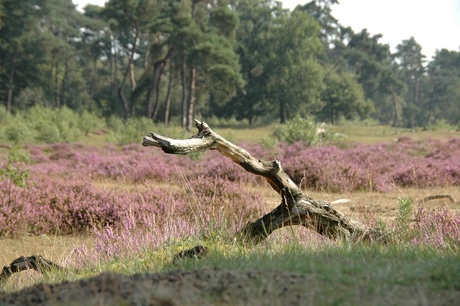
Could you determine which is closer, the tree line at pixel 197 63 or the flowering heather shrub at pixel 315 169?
the flowering heather shrub at pixel 315 169

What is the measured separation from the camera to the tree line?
153 feet

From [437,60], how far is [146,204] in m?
109

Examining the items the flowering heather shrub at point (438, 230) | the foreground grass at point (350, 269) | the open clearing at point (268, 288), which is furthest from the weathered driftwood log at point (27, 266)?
the flowering heather shrub at point (438, 230)

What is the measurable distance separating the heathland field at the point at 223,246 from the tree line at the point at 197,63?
31166 mm

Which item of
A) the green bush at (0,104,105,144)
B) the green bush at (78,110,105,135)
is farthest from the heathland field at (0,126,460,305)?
the green bush at (78,110,105,135)

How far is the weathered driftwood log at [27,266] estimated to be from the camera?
229 inches

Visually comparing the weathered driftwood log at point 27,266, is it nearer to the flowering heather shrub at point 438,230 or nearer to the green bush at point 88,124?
the flowering heather shrub at point 438,230

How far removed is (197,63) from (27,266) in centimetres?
4095

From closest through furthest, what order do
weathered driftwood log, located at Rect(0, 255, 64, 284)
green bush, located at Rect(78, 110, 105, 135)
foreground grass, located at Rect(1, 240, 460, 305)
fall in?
foreground grass, located at Rect(1, 240, 460, 305) → weathered driftwood log, located at Rect(0, 255, 64, 284) → green bush, located at Rect(78, 110, 105, 135)

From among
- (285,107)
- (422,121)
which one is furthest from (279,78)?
(422,121)

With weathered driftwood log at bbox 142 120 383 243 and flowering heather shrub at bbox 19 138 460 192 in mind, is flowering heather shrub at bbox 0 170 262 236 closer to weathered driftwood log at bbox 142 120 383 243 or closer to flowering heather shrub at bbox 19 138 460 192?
flowering heather shrub at bbox 19 138 460 192

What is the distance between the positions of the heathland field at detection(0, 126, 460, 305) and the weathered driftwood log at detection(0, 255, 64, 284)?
90 millimetres

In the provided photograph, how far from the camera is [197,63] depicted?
45.7m

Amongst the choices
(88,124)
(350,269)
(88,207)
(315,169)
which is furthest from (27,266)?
(88,124)
